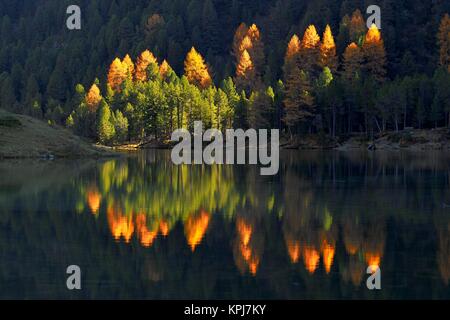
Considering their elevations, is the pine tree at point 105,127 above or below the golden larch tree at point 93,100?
below

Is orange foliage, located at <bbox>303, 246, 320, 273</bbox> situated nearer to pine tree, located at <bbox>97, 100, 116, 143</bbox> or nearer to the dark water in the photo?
the dark water

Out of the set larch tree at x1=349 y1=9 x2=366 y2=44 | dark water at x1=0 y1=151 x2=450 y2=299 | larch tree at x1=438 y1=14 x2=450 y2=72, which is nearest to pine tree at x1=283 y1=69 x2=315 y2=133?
larch tree at x1=349 y1=9 x2=366 y2=44

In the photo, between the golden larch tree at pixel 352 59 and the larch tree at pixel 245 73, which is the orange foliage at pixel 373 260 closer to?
the golden larch tree at pixel 352 59

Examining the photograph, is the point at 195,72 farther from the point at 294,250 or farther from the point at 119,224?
the point at 294,250

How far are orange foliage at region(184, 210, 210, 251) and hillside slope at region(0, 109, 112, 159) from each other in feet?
195

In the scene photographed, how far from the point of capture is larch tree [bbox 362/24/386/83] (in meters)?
164

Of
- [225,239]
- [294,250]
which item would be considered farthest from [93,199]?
[294,250]

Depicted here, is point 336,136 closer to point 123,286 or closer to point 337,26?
point 337,26

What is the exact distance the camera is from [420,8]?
629ft

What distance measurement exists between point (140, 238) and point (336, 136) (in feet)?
383

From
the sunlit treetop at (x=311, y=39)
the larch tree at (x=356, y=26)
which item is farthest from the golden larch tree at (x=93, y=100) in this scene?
the larch tree at (x=356, y=26)

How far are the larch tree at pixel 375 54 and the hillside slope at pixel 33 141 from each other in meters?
82.6

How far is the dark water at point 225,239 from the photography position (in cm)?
A: 2195
